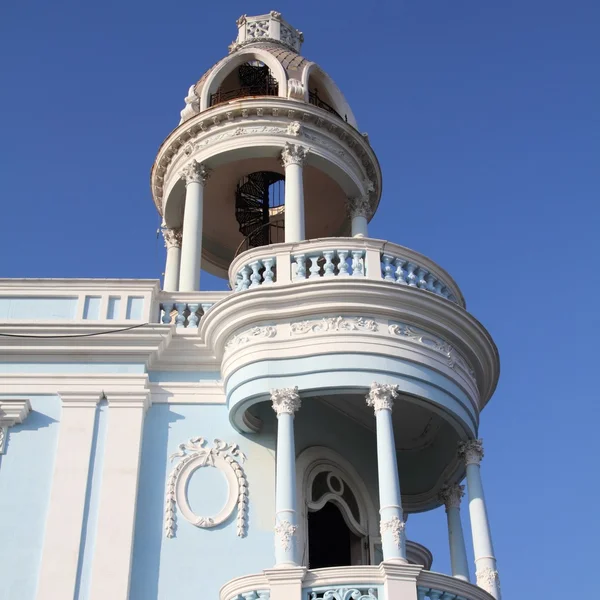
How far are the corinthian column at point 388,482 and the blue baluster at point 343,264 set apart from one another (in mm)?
1877

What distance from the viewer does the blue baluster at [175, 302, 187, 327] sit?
15.8m

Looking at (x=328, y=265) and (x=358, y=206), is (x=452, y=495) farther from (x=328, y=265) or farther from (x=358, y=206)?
(x=358, y=206)

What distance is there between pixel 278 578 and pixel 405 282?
199 inches

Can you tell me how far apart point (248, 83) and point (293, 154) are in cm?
407

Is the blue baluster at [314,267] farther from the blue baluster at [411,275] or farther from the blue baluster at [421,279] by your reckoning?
the blue baluster at [421,279]

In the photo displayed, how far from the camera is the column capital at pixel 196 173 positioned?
19453mm

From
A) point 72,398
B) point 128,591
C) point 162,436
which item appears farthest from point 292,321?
point 128,591

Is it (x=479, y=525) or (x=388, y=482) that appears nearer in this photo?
(x=388, y=482)

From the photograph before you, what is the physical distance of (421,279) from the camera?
49.4ft

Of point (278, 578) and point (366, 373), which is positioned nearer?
point (278, 578)

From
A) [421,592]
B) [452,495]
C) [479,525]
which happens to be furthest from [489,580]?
[452,495]

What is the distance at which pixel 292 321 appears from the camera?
1445 centimetres

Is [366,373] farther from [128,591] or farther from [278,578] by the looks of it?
[128,591]

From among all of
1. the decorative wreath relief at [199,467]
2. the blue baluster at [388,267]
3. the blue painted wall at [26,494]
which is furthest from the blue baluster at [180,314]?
the blue baluster at [388,267]
